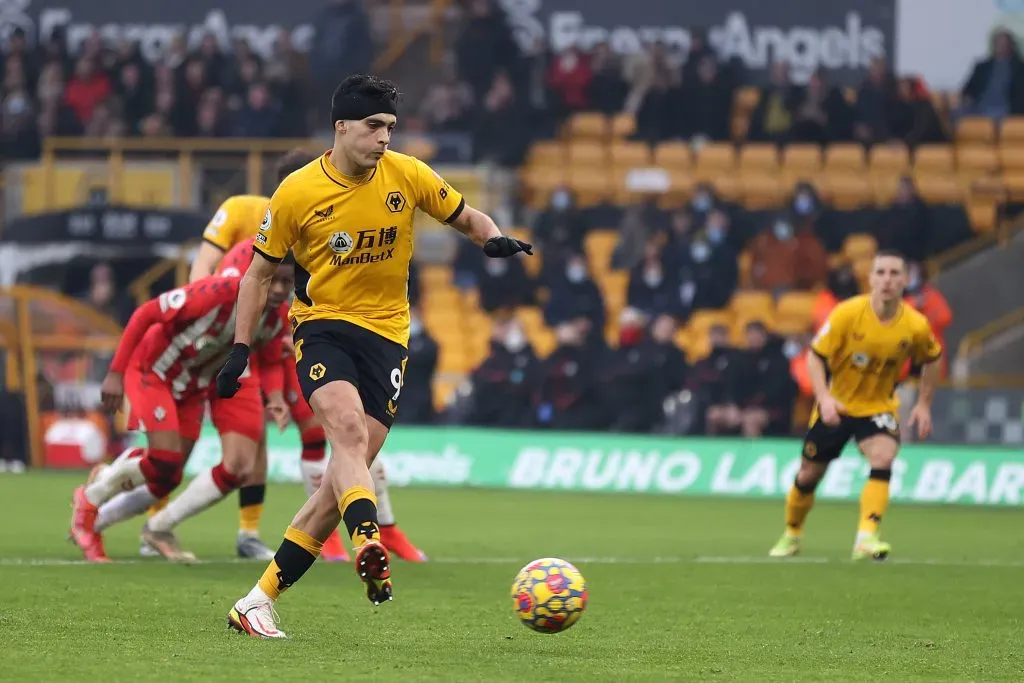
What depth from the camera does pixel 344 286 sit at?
7910 mm

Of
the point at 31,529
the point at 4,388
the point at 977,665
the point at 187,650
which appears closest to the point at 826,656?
the point at 977,665

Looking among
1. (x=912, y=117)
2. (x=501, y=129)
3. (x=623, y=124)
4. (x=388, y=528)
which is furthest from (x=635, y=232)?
(x=388, y=528)

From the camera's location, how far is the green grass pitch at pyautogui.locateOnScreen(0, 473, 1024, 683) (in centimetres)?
704

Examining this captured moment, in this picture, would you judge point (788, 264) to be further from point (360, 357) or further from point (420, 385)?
point (360, 357)

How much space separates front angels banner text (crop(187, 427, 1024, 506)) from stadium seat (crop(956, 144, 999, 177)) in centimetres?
986

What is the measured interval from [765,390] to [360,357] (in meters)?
14.1

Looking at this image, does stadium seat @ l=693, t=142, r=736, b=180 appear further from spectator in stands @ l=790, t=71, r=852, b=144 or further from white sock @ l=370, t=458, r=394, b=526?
white sock @ l=370, t=458, r=394, b=526

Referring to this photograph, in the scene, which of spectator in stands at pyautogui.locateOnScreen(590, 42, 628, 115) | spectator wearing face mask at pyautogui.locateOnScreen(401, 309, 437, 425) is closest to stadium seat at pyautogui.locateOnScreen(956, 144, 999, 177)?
spectator in stands at pyautogui.locateOnScreen(590, 42, 628, 115)

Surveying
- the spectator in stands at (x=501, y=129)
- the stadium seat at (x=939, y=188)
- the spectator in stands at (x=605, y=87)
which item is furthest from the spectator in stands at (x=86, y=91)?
the stadium seat at (x=939, y=188)

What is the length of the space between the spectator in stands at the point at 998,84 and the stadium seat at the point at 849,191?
7.44ft

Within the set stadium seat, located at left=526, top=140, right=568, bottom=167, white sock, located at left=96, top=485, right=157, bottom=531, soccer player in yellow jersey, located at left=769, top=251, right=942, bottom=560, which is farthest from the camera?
stadium seat, located at left=526, top=140, right=568, bottom=167

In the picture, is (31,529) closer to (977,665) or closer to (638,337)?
(977,665)

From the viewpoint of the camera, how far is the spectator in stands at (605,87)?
28562mm

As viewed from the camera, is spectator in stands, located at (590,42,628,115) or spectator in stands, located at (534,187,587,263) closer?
spectator in stands, located at (534,187,587,263)
